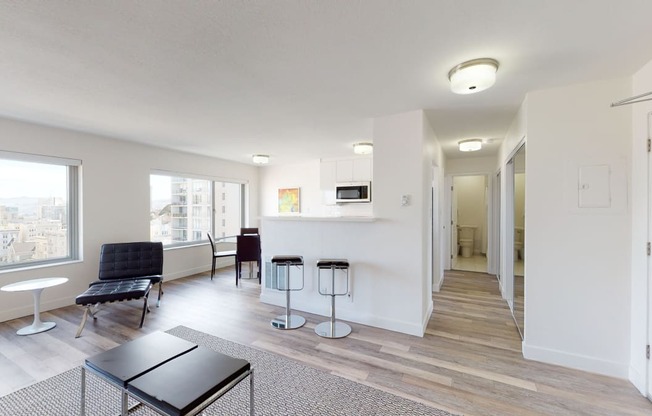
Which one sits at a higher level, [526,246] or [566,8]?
[566,8]

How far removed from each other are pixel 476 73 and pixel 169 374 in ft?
8.78

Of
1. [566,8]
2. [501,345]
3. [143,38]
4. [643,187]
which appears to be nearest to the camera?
[566,8]

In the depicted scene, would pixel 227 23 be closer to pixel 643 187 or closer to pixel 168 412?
pixel 168 412

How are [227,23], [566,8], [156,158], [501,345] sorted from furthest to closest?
[156,158] → [501,345] → [227,23] → [566,8]

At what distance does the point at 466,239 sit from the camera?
7.19 m

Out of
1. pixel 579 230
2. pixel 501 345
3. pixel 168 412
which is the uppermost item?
pixel 579 230

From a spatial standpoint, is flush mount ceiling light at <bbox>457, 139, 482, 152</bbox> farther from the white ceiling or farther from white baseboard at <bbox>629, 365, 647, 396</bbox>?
white baseboard at <bbox>629, 365, 647, 396</bbox>

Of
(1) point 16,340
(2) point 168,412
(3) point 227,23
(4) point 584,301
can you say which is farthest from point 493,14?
(1) point 16,340

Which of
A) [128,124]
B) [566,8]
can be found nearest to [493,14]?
[566,8]

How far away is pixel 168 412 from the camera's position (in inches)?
49.4

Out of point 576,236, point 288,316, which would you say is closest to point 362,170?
point 288,316

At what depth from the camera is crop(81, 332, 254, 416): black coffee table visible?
131cm

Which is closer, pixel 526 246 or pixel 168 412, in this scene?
pixel 168 412

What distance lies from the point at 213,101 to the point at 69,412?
2.65 metres
